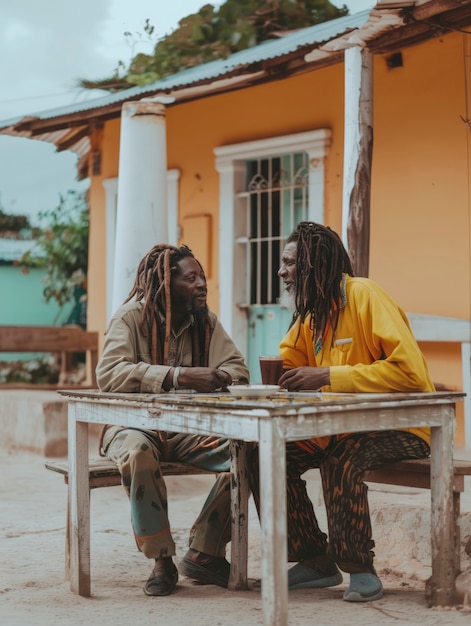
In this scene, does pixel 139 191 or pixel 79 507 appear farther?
pixel 139 191

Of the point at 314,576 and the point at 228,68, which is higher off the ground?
the point at 228,68

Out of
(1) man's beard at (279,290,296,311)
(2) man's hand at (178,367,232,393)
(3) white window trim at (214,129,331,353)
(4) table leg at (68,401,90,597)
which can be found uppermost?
(3) white window trim at (214,129,331,353)

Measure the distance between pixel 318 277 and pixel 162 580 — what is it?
4.60ft

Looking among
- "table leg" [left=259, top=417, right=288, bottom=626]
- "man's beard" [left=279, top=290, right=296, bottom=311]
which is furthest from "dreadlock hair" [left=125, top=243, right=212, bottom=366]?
"table leg" [left=259, top=417, right=288, bottom=626]

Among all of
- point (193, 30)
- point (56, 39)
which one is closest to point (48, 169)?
point (56, 39)

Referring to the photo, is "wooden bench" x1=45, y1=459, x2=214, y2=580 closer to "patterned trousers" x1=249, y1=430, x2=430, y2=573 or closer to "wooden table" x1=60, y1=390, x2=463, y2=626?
"wooden table" x1=60, y1=390, x2=463, y2=626

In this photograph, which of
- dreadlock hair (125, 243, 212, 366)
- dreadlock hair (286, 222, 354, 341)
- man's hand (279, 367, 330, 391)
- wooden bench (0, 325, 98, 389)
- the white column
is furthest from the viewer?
wooden bench (0, 325, 98, 389)

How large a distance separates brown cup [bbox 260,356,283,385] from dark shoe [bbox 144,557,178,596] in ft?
2.90

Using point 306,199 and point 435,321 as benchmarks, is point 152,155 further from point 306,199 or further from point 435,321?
point 435,321

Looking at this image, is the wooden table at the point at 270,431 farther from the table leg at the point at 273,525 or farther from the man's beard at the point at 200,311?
the man's beard at the point at 200,311

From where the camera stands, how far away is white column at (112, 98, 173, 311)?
807cm

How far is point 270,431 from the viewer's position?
10.3ft

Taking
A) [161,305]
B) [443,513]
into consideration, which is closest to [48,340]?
[161,305]

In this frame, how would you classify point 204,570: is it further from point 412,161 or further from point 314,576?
point 412,161
